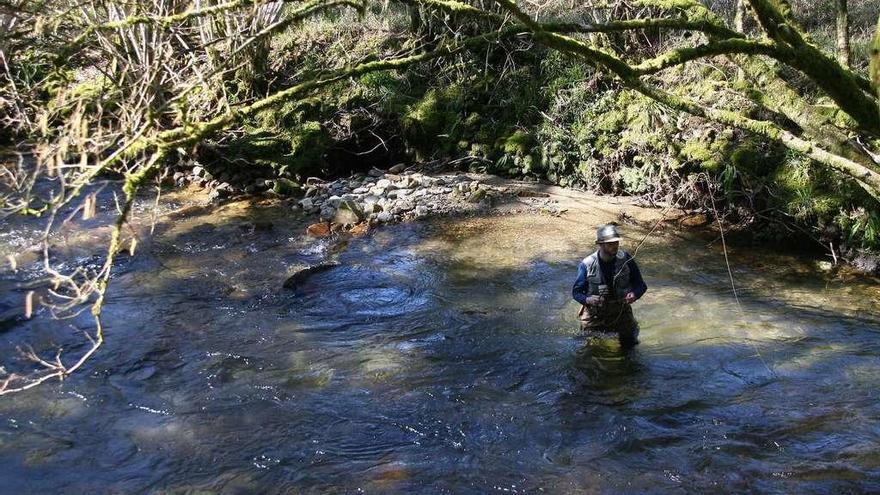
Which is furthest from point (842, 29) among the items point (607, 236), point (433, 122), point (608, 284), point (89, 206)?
point (433, 122)

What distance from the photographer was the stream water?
5668 millimetres

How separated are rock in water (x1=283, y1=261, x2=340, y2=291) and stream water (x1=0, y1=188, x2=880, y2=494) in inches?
5.7

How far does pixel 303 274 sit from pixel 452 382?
3.33m

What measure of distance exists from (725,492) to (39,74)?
15700mm

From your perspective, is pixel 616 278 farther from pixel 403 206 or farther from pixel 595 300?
pixel 403 206

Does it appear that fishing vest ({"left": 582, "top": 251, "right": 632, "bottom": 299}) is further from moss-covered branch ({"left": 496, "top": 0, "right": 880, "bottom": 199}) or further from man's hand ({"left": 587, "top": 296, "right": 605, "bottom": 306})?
moss-covered branch ({"left": 496, "top": 0, "right": 880, "bottom": 199})

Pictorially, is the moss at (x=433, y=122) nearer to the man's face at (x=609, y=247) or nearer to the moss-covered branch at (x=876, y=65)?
the man's face at (x=609, y=247)

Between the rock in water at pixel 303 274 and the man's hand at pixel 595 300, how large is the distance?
13.2ft

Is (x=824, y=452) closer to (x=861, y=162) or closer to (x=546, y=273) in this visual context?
(x=861, y=162)

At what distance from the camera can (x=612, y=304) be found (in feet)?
22.9

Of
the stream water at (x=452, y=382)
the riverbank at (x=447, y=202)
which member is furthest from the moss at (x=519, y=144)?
the stream water at (x=452, y=382)

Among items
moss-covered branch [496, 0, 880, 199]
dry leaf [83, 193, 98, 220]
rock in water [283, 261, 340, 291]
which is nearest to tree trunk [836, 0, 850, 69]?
moss-covered branch [496, 0, 880, 199]

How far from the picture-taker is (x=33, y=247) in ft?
35.0

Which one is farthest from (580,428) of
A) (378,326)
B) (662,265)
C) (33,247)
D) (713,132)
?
(33,247)
